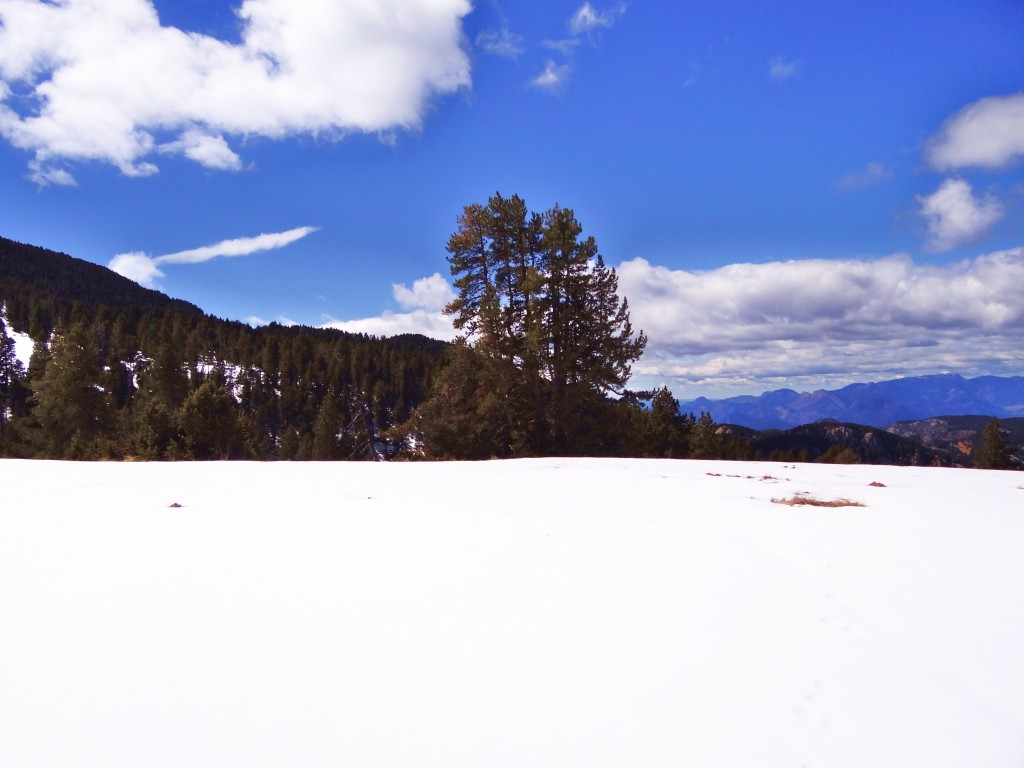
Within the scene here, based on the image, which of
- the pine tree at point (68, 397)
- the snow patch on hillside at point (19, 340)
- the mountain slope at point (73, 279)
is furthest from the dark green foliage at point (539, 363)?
the mountain slope at point (73, 279)

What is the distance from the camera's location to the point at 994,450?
41906 mm

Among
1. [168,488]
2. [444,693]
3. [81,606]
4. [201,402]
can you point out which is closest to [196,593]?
[81,606]

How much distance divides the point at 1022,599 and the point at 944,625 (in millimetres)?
970

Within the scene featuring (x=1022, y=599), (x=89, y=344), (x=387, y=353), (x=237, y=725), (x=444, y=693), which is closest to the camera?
(x=237, y=725)

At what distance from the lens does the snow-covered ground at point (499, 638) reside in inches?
80.5

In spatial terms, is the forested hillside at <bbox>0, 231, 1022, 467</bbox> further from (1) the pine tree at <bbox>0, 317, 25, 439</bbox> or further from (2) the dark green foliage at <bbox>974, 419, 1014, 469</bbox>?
(1) the pine tree at <bbox>0, 317, 25, 439</bbox>

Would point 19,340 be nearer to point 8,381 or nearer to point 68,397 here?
point 8,381

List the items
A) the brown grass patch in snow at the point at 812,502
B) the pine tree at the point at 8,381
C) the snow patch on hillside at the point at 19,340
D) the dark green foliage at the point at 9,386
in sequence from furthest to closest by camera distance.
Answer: the snow patch on hillside at the point at 19,340 < the pine tree at the point at 8,381 < the dark green foliage at the point at 9,386 < the brown grass patch in snow at the point at 812,502

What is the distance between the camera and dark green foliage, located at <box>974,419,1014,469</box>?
41031 mm

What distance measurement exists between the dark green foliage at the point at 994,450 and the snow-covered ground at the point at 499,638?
1907 inches

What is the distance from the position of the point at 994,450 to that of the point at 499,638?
182 ft

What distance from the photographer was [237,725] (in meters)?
2.10

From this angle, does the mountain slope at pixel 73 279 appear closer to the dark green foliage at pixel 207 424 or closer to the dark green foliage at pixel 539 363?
the dark green foliage at pixel 207 424

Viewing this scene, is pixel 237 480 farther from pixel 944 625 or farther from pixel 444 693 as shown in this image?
pixel 944 625
